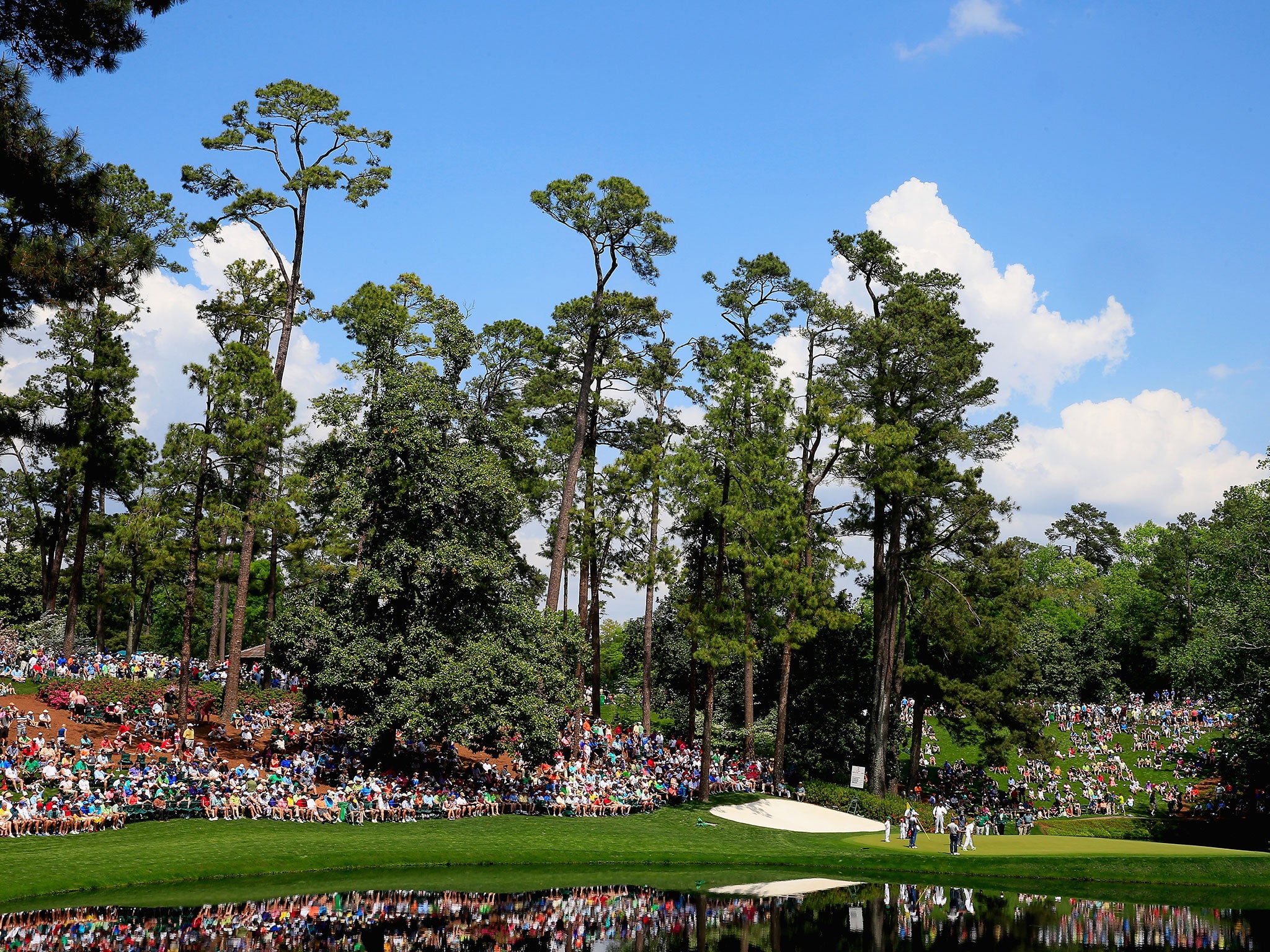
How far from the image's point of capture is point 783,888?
23969mm

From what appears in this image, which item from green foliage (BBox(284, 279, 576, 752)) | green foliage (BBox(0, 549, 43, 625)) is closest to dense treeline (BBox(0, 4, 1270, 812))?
green foliage (BBox(284, 279, 576, 752))

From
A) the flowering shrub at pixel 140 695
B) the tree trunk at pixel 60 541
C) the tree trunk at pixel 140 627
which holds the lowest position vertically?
the flowering shrub at pixel 140 695

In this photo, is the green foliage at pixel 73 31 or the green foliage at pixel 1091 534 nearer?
the green foliage at pixel 73 31

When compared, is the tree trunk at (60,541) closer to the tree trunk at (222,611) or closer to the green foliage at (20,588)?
the tree trunk at (222,611)

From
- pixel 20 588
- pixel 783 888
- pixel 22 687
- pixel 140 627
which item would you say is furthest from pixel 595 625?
pixel 20 588

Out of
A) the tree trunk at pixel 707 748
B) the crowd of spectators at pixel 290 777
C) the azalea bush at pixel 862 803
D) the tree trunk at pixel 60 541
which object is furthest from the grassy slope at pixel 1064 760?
the tree trunk at pixel 60 541

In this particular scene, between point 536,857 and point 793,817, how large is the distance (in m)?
12.6

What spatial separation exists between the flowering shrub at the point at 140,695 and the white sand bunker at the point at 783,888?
21.5 meters

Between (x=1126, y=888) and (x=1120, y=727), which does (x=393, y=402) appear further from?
(x=1120, y=727)

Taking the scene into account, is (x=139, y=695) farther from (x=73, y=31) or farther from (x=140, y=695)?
(x=73, y=31)

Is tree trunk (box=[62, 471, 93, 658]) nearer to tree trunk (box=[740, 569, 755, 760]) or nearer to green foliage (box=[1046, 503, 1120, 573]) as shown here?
tree trunk (box=[740, 569, 755, 760])

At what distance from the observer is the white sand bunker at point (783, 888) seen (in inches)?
901

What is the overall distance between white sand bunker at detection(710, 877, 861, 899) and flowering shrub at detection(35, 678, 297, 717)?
2148 centimetres

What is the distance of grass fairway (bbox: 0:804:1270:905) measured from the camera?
72.9 feet
